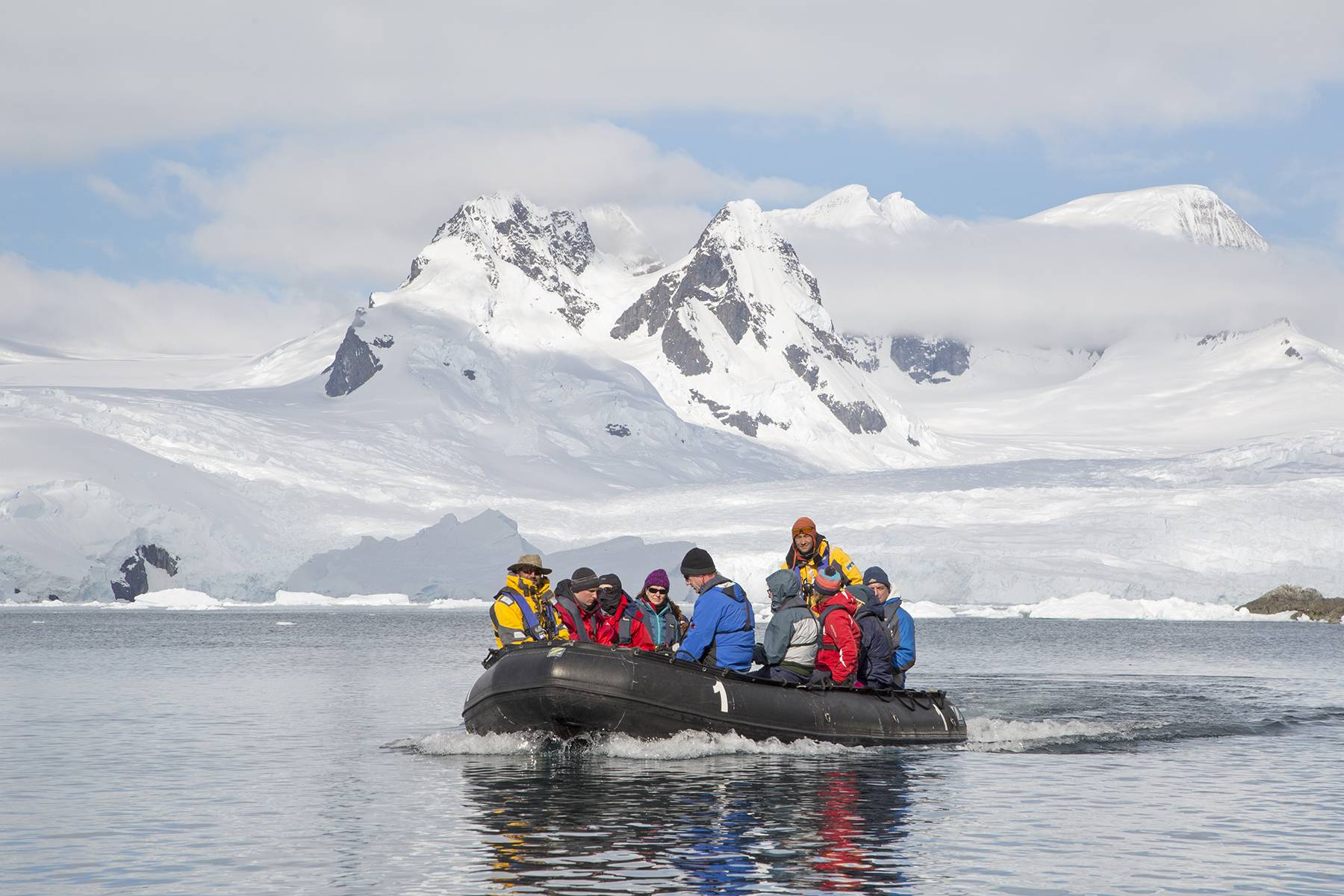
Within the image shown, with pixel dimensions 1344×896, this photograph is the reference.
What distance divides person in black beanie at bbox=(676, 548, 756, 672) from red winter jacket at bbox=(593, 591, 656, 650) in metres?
0.53

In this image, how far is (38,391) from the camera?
4604 inches

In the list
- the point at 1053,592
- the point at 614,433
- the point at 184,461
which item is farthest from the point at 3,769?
the point at 614,433

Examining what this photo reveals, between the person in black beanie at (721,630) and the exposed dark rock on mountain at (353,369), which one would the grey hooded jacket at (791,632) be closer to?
the person in black beanie at (721,630)

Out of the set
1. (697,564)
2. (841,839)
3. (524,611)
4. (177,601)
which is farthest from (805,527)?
(177,601)

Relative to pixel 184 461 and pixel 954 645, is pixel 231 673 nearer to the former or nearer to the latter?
pixel 954 645

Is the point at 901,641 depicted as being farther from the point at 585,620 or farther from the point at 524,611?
the point at 524,611

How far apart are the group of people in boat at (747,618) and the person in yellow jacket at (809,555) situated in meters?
0.02

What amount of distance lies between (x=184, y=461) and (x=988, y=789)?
323 feet

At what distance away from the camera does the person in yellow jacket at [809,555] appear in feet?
59.0

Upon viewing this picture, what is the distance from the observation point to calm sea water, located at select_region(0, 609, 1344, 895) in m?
11.7

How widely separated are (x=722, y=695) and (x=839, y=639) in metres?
1.77

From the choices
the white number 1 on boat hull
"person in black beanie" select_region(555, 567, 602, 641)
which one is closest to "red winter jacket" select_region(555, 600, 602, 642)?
"person in black beanie" select_region(555, 567, 602, 641)

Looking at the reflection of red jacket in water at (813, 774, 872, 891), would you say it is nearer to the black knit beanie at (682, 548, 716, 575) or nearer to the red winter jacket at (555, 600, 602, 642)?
the black knit beanie at (682, 548, 716, 575)

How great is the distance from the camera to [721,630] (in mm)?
17453
